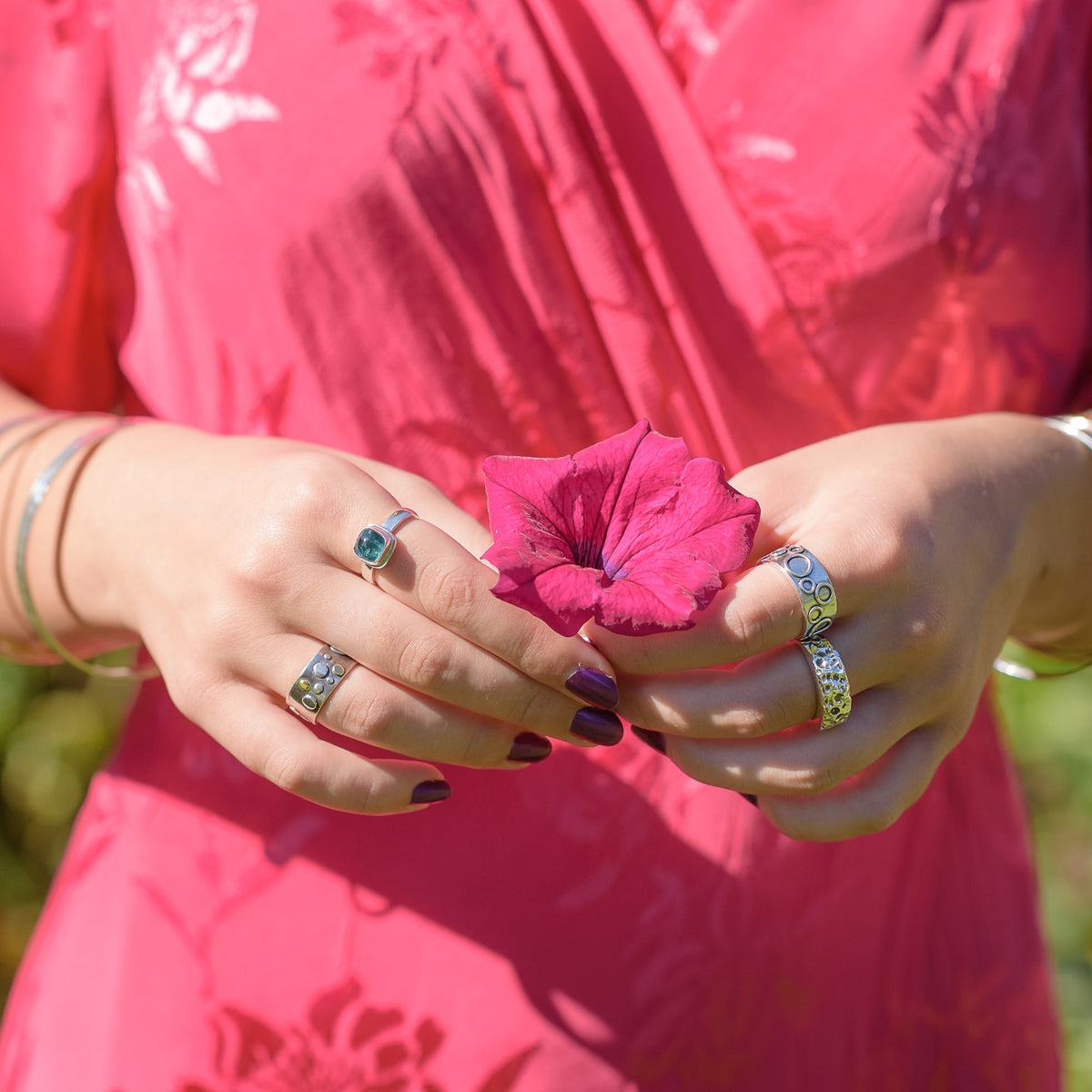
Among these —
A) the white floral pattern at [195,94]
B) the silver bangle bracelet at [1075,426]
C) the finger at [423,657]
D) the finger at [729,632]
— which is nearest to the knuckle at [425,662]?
the finger at [423,657]

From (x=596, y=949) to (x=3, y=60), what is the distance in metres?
1.02

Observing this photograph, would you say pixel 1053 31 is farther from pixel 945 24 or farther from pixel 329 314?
pixel 329 314

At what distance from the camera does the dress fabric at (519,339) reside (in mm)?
804

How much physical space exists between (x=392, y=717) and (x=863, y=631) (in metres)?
0.33

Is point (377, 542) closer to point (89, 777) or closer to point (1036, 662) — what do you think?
point (1036, 662)

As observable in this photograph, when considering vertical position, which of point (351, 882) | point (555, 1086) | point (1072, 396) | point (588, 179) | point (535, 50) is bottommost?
point (555, 1086)

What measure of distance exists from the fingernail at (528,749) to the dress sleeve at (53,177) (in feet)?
1.98

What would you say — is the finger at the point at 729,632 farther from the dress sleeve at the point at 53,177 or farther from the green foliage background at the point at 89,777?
the green foliage background at the point at 89,777

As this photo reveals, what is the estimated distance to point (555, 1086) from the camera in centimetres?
80

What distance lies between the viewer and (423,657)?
1.98 feet

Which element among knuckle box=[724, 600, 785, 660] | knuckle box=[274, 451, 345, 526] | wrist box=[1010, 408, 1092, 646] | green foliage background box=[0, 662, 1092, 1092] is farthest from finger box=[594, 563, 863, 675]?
green foliage background box=[0, 662, 1092, 1092]

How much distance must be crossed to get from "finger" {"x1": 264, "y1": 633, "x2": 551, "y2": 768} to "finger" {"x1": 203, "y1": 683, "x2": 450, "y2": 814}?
0.02 meters

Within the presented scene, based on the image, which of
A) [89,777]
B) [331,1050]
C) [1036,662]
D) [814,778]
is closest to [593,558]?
[814,778]

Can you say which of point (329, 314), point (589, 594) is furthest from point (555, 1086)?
point (329, 314)
